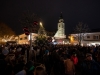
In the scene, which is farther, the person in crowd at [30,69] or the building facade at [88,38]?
the building facade at [88,38]

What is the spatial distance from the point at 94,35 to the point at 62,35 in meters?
24.6

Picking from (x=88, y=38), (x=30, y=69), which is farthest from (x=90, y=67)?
(x=88, y=38)

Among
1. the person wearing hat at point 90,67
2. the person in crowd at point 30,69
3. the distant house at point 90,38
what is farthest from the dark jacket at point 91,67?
the distant house at point 90,38

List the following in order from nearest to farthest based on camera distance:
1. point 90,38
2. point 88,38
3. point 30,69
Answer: point 30,69, point 90,38, point 88,38

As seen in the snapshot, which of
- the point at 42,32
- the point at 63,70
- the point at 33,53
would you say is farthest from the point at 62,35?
the point at 63,70

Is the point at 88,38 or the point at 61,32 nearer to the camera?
the point at 88,38

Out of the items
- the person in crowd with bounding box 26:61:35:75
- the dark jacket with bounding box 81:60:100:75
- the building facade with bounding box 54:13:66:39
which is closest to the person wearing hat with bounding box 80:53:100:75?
the dark jacket with bounding box 81:60:100:75

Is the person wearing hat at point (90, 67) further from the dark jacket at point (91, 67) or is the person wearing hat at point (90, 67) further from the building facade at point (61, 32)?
the building facade at point (61, 32)

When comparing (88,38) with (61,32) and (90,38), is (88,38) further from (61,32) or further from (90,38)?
(61,32)

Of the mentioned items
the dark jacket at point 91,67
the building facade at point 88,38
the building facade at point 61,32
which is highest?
the building facade at point 61,32

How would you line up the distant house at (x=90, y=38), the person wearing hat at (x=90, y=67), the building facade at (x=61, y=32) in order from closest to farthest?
1. the person wearing hat at (x=90, y=67)
2. the distant house at (x=90, y=38)
3. the building facade at (x=61, y=32)

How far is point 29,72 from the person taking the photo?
18.6 feet

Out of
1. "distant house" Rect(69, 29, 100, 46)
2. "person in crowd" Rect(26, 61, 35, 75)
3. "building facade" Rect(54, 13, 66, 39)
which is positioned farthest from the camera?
"building facade" Rect(54, 13, 66, 39)

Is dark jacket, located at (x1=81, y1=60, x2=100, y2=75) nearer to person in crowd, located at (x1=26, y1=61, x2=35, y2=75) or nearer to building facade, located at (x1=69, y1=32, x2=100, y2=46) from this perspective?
person in crowd, located at (x1=26, y1=61, x2=35, y2=75)
